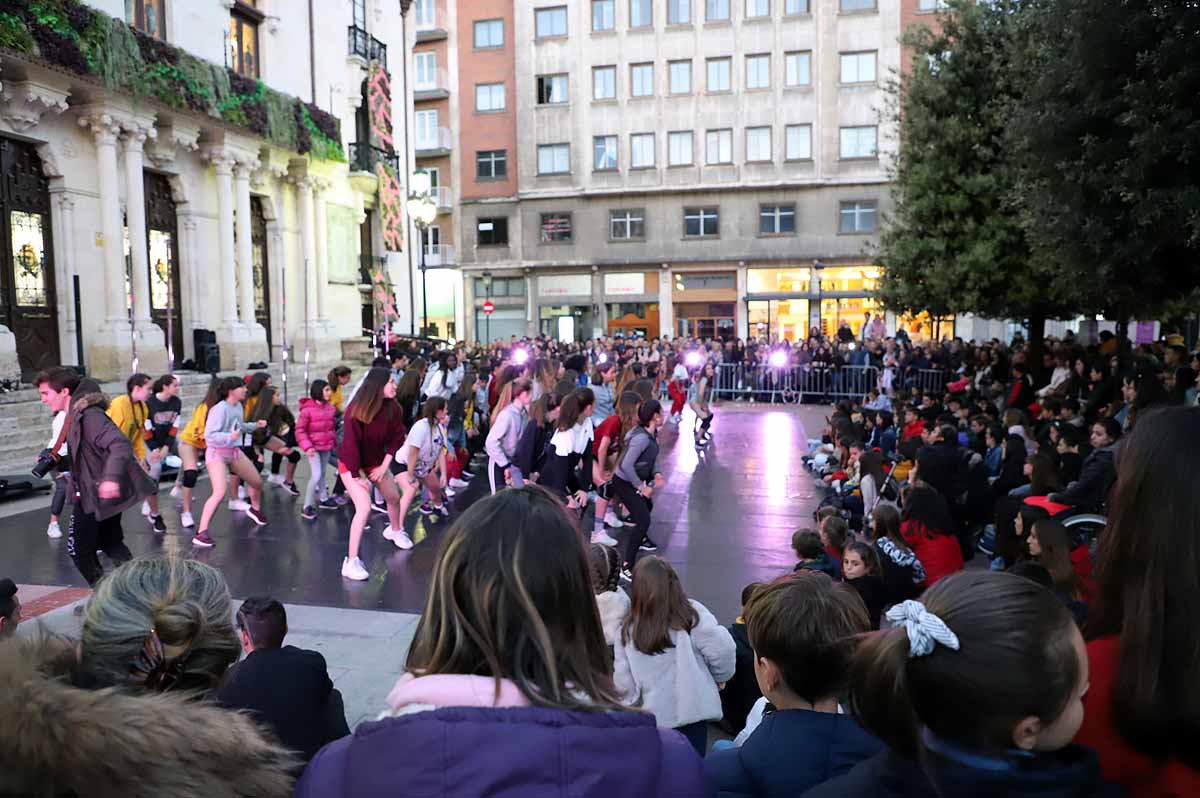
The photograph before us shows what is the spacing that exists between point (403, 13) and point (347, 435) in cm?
2626

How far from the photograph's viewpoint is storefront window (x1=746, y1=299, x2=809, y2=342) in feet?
135

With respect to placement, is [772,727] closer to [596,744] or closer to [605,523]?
[596,744]

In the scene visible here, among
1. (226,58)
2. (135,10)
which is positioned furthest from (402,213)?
(135,10)

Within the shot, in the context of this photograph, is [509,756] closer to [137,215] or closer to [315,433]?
[315,433]

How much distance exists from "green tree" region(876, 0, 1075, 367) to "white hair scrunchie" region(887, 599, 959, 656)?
1646cm

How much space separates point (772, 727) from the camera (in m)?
2.69

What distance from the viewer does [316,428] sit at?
1054cm

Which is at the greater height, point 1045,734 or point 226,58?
point 226,58

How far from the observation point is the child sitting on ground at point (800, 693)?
2586 mm

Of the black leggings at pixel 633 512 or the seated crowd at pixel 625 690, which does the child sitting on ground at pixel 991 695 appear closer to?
the seated crowd at pixel 625 690

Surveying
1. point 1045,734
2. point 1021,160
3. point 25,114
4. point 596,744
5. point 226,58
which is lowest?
point 1045,734

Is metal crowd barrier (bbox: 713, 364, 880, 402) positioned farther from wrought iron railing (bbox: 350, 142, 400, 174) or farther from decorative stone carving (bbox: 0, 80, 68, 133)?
decorative stone carving (bbox: 0, 80, 68, 133)

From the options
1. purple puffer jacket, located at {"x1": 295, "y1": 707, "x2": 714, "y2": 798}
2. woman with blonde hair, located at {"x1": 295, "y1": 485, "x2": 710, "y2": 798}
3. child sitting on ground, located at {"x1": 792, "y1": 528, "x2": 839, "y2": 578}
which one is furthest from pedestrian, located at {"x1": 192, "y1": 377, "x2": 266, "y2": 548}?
purple puffer jacket, located at {"x1": 295, "y1": 707, "x2": 714, "y2": 798}

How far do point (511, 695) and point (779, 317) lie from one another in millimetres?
40738
